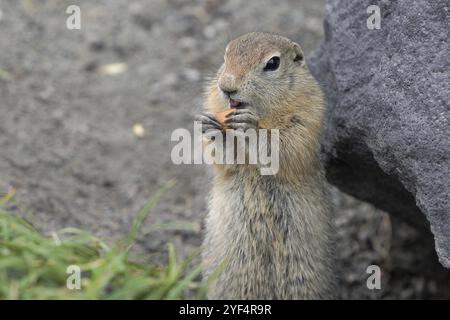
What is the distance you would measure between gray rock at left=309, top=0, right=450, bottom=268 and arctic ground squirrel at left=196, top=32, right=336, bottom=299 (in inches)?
9.4

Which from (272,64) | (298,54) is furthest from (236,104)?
(298,54)

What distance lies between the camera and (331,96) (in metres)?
4.96

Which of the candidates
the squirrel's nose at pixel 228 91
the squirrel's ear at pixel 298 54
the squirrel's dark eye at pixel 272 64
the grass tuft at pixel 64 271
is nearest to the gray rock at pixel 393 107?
the squirrel's ear at pixel 298 54

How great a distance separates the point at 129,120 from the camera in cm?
673

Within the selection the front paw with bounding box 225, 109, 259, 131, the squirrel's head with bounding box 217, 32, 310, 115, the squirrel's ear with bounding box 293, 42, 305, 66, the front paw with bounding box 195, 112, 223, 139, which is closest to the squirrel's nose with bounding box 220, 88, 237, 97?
the squirrel's head with bounding box 217, 32, 310, 115

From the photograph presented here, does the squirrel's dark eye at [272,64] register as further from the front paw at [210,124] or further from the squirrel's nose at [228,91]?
the front paw at [210,124]

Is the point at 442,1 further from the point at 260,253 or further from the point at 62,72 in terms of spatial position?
the point at 62,72

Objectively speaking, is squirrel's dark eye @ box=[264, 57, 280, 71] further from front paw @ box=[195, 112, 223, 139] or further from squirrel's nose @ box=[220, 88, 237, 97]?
front paw @ box=[195, 112, 223, 139]

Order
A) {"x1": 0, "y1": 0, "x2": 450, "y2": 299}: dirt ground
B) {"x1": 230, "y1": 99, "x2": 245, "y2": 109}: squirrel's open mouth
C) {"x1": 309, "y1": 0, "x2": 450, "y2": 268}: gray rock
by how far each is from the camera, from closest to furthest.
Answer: {"x1": 309, "y1": 0, "x2": 450, "y2": 268}: gray rock < {"x1": 230, "y1": 99, "x2": 245, "y2": 109}: squirrel's open mouth < {"x1": 0, "y1": 0, "x2": 450, "y2": 299}: dirt ground

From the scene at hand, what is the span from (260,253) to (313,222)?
1.26 feet

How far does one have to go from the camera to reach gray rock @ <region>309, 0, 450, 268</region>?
3.96 m

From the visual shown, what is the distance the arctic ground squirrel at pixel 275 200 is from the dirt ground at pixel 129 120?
1.54 ft

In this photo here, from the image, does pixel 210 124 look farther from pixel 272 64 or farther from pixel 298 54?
pixel 298 54
